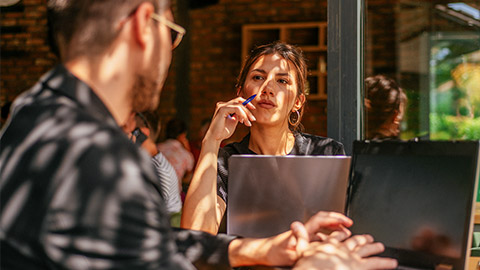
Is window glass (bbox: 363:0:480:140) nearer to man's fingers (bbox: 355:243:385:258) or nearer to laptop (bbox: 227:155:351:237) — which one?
laptop (bbox: 227:155:351:237)

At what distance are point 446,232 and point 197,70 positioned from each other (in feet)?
17.8

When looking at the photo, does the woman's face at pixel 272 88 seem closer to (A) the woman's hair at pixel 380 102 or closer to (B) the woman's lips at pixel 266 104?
(B) the woman's lips at pixel 266 104

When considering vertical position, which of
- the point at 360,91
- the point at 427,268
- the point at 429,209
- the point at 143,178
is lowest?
the point at 427,268

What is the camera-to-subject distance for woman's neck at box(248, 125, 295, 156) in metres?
1.91

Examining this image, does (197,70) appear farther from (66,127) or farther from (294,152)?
(66,127)

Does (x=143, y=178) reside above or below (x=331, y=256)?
above

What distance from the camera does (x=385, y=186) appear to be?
122 cm

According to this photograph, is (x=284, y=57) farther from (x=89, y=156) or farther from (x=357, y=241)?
(x=89, y=156)

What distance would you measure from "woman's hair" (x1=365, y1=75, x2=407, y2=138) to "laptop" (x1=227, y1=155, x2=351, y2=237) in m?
0.79

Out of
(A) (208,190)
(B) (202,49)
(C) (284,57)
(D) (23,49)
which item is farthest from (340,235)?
(D) (23,49)

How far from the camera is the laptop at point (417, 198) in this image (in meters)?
1.11

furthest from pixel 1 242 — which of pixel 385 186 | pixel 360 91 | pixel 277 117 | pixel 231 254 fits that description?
pixel 360 91

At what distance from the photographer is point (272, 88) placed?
1.86m

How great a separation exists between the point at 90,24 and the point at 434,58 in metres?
5.06
